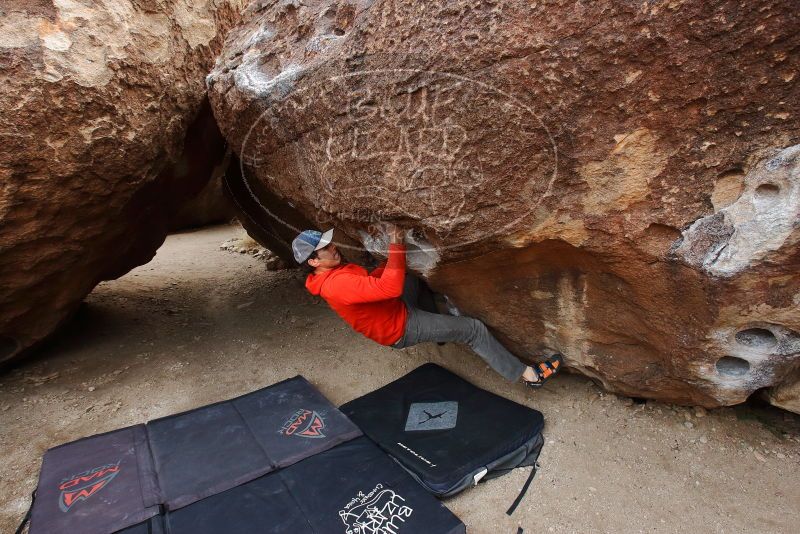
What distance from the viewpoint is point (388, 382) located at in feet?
10.5

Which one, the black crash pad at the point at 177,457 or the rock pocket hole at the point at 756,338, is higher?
the rock pocket hole at the point at 756,338

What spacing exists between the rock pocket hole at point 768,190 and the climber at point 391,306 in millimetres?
1298

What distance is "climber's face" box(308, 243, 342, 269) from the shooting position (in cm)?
244

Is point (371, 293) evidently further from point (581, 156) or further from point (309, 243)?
point (581, 156)

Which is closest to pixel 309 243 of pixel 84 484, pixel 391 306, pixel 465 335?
pixel 391 306

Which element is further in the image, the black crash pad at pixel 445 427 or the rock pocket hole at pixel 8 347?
the rock pocket hole at pixel 8 347

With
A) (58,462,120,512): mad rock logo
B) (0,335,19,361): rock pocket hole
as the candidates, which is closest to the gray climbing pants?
(58,462,120,512): mad rock logo

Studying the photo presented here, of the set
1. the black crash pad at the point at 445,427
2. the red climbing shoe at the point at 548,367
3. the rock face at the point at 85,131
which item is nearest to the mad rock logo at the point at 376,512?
the black crash pad at the point at 445,427

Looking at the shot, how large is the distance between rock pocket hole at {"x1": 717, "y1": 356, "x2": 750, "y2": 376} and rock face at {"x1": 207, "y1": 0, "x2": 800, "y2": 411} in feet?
0.03

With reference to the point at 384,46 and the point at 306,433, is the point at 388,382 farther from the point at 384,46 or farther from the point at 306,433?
the point at 384,46

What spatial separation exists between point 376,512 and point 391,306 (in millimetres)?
998

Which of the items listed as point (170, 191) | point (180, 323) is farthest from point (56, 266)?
point (180, 323)

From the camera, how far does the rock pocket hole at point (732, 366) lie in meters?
2.09

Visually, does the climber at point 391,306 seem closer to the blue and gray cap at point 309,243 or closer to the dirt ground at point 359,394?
the blue and gray cap at point 309,243
